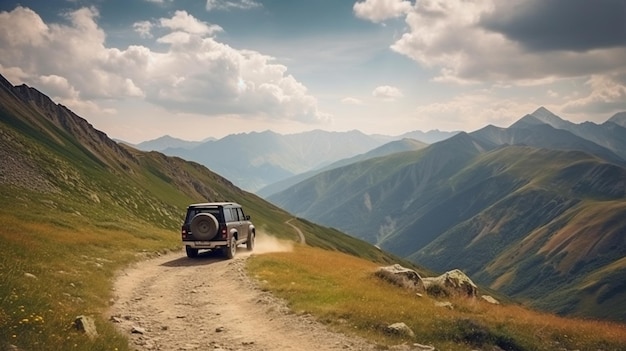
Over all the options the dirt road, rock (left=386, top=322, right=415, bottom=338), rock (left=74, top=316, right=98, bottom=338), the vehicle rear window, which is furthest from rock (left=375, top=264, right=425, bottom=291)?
rock (left=74, top=316, right=98, bottom=338)

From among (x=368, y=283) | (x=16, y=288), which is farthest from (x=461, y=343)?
(x=16, y=288)

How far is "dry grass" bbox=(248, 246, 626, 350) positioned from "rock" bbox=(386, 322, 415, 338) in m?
0.23

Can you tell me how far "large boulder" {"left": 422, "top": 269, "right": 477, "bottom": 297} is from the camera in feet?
74.5

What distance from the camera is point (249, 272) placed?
23.5 m

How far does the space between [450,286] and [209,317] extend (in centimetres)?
1349

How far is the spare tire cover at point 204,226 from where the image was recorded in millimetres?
28438

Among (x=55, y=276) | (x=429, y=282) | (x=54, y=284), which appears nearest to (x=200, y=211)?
(x=55, y=276)

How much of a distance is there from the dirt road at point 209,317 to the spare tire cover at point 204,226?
17.0 ft

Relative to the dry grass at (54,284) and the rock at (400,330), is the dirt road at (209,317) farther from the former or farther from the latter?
the rock at (400,330)

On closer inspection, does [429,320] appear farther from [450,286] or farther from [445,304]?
[450,286]

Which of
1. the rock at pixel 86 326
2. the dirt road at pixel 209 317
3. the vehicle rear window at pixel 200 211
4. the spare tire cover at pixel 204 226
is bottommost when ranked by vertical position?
the dirt road at pixel 209 317

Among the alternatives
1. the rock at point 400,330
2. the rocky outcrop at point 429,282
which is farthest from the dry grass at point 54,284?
the rocky outcrop at point 429,282

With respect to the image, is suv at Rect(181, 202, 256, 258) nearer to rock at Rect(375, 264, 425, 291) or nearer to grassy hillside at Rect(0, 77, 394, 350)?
grassy hillside at Rect(0, 77, 394, 350)

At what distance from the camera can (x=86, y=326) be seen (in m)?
11.0
